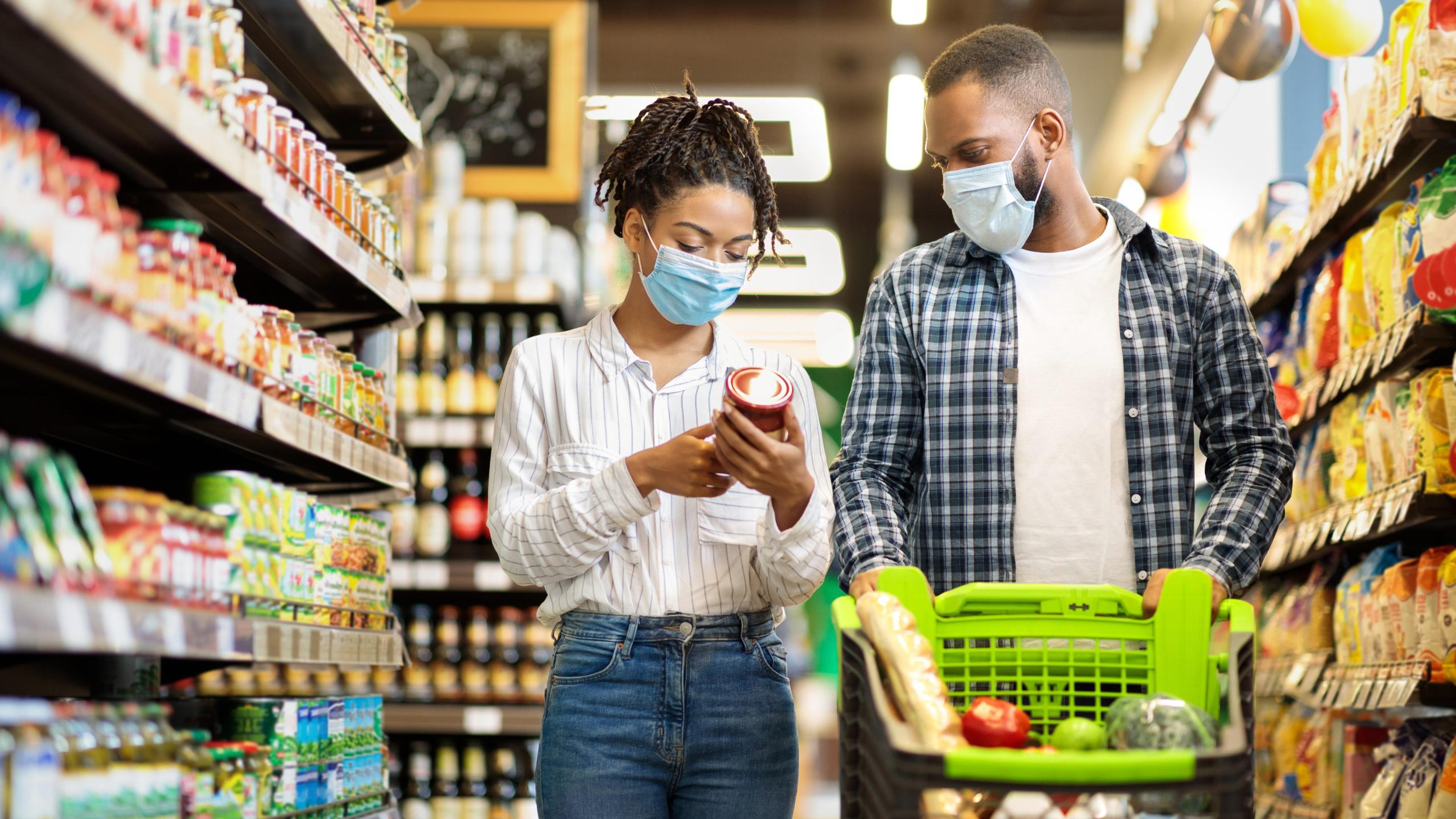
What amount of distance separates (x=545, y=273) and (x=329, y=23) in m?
2.96

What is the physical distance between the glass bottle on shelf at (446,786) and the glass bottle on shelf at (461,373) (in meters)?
1.35

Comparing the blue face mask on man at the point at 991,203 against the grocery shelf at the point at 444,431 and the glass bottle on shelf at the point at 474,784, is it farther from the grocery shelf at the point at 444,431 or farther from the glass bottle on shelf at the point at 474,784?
the glass bottle on shelf at the point at 474,784

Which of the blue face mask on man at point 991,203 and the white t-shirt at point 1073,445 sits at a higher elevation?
the blue face mask on man at point 991,203

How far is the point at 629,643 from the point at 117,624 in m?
0.73

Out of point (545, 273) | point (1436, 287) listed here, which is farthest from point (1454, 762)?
point (545, 273)

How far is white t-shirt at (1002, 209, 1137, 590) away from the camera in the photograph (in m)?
2.39

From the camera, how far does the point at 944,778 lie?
1.52m

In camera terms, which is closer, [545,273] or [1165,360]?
[1165,360]

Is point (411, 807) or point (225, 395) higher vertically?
point (225, 395)

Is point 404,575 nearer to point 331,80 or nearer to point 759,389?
point 331,80

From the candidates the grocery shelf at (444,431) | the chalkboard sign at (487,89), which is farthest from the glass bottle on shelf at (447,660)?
the chalkboard sign at (487,89)

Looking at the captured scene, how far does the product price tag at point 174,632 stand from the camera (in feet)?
6.12

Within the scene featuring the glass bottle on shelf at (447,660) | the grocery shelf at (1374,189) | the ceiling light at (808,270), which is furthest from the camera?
the ceiling light at (808,270)

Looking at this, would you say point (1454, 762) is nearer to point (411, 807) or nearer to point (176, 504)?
point (176, 504)
